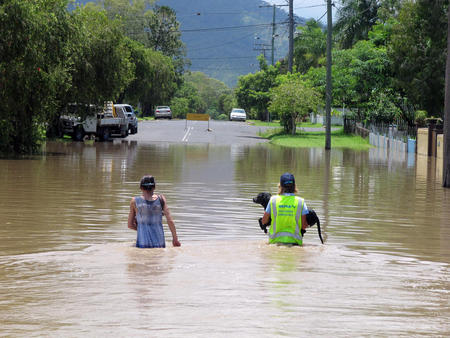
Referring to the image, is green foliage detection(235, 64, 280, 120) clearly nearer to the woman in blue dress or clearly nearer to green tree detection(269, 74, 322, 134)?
green tree detection(269, 74, 322, 134)

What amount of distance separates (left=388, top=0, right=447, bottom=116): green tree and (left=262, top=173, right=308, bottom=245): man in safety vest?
35.5 meters

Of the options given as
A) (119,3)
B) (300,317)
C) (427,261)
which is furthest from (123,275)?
(119,3)

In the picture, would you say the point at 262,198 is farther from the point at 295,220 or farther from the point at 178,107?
the point at 178,107

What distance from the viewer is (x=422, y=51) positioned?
45938mm

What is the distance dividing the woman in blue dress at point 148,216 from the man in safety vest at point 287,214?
1339mm

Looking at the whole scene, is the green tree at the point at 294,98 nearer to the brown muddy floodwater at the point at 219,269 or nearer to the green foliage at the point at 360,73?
the green foliage at the point at 360,73

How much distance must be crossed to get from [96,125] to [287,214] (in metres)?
41.9

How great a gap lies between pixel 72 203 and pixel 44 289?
339 inches

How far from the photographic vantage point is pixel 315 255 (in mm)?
10500

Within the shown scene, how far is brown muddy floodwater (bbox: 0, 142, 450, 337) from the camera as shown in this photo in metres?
7.02

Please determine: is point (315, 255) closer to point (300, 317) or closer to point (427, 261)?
point (427, 261)

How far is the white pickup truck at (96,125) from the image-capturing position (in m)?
50.3

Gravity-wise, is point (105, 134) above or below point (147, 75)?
below

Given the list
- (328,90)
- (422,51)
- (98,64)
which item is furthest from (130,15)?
(422,51)
